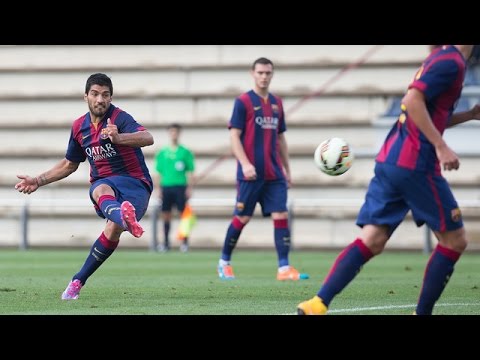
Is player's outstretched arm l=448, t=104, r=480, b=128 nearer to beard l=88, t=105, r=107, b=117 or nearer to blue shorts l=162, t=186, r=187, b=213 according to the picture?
beard l=88, t=105, r=107, b=117

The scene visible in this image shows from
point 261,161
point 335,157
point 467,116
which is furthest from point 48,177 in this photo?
point 467,116

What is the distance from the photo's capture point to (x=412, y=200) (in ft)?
22.4

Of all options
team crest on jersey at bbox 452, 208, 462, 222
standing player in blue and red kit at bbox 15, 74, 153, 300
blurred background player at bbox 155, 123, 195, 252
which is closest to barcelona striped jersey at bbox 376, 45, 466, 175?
team crest on jersey at bbox 452, 208, 462, 222

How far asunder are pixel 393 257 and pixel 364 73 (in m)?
5.85

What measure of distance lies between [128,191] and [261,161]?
3.20m

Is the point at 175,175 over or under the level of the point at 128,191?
under

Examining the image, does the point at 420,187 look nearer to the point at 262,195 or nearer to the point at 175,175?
the point at 262,195

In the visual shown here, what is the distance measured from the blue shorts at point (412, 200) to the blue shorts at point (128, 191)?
9.17 feet

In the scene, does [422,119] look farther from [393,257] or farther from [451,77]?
[393,257]

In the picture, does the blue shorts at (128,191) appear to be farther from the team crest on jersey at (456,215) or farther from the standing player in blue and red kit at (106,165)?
the team crest on jersey at (456,215)

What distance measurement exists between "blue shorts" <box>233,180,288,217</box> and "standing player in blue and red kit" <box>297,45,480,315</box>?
517cm

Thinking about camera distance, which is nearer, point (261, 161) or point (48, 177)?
point (48, 177)

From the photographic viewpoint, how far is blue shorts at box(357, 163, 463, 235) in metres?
6.82
